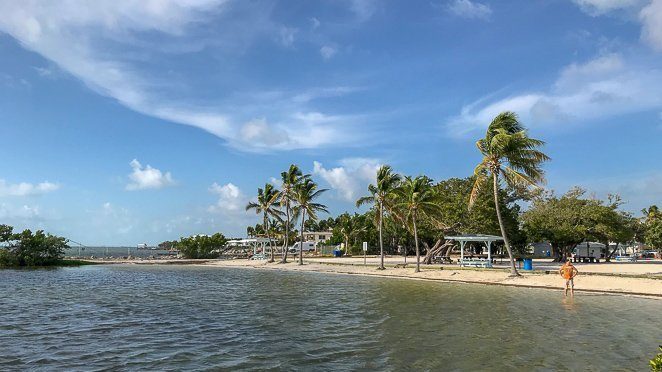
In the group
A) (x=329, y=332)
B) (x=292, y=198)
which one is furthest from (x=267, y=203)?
(x=329, y=332)

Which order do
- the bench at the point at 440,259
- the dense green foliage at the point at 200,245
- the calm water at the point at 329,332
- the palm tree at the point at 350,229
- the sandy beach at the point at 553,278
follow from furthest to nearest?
the palm tree at the point at 350,229 → the dense green foliage at the point at 200,245 → the bench at the point at 440,259 → the sandy beach at the point at 553,278 → the calm water at the point at 329,332

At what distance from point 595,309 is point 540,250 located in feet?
241

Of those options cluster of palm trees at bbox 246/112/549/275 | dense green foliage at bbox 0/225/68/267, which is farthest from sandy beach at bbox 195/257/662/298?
dense green foliage at bbox 0/225/68/267

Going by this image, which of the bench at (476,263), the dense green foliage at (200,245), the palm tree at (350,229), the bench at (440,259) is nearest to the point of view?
the bench at (476,263)

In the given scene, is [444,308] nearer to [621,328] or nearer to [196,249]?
[621,328]

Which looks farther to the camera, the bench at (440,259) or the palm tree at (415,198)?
the bench at (440,259)

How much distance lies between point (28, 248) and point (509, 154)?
6311cm

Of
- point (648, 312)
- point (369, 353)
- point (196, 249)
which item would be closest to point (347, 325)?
point (369, 353)

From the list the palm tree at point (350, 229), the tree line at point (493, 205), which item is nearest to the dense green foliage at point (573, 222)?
the tree line at point (493, 205)

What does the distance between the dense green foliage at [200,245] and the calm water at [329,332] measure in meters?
61.7

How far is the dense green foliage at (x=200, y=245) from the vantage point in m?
89.1

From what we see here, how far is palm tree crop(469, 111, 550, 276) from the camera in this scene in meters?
34.9

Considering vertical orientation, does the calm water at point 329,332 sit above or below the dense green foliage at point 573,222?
below

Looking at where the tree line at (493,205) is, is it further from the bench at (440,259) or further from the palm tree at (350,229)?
the palm tree at (350,229)
